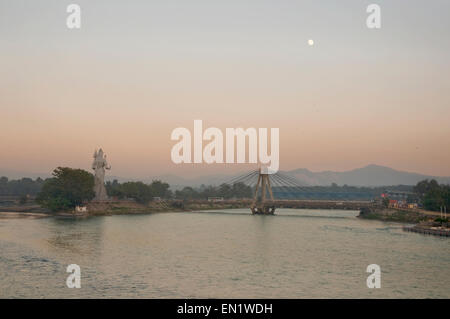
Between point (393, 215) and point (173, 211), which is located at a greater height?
point (393, 215)

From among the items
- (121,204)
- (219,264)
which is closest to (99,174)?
(121,204)

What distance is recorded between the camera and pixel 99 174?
102625 millimetres

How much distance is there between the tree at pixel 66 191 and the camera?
88875mm

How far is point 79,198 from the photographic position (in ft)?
298

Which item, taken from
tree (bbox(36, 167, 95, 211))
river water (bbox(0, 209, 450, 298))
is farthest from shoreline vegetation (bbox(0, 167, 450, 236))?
river water (bbox(0, 209, 450, 298))

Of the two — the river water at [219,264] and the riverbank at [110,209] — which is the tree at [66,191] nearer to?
the riverbank at [110,209]

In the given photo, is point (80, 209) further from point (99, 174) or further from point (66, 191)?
point (99, 174)

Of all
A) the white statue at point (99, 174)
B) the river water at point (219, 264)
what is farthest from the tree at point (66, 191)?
the river water at point (219, 264)

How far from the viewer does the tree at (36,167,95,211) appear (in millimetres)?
88875

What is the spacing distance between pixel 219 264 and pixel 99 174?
72.3 meters

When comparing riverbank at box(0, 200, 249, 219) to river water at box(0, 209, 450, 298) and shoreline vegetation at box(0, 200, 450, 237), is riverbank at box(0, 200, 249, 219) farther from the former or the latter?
river water at box(0, 209, 450, 298)
